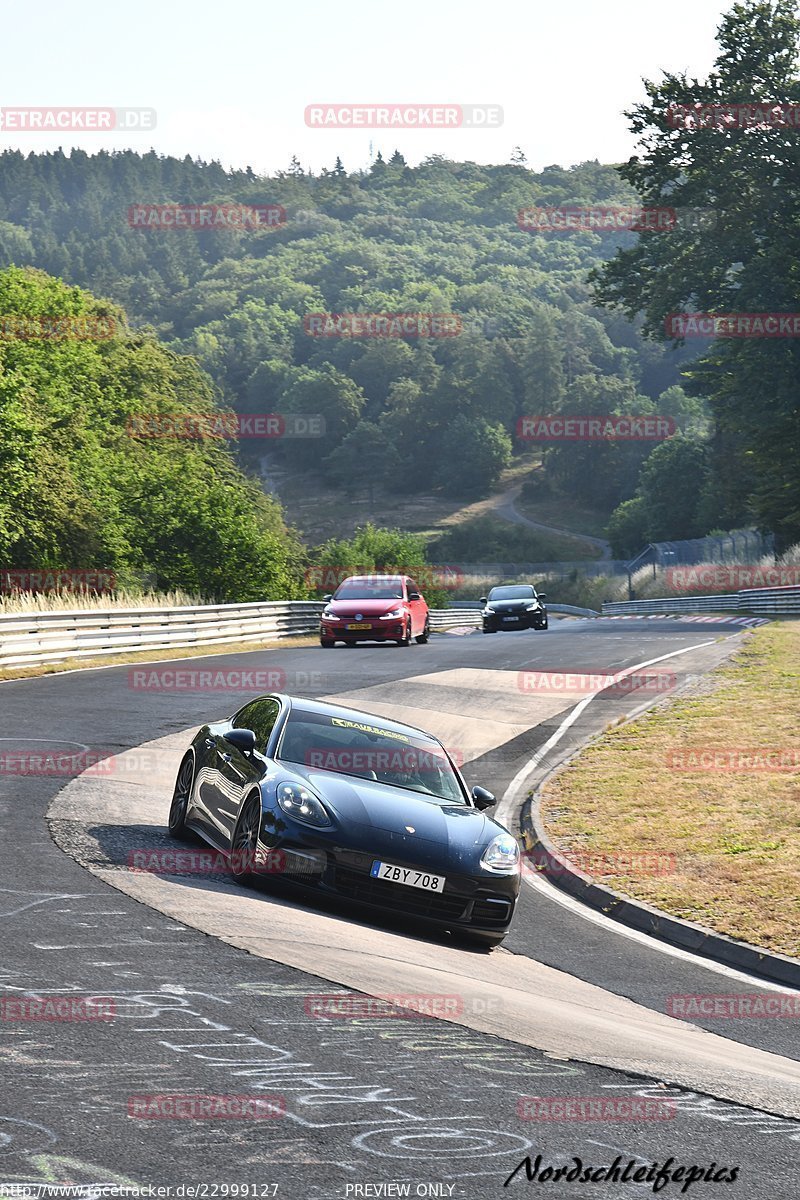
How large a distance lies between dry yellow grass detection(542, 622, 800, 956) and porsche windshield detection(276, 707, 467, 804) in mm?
2199

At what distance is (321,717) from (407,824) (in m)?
1.57

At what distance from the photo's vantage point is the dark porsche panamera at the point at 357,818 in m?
8.91

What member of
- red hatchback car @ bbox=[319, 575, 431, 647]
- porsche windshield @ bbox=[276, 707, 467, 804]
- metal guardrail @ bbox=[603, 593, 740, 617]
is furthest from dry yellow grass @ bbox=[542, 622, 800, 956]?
metal guardrail @ bbox=[603, 593, 740, 617]

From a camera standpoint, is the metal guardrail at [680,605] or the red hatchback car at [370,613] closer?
the red hatchback car at [370,613]

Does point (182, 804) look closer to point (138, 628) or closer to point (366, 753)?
point (366, 753)

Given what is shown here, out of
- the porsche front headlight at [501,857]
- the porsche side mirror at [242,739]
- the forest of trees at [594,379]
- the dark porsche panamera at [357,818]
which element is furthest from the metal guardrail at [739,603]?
the porsche side mirror at [242,739]

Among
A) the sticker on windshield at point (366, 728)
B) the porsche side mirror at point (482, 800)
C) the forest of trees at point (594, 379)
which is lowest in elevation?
the porsche side mirror at point (482, 800)

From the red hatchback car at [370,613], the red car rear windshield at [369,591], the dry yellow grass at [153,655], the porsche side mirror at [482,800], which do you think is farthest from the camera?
the red car rear windshield at [369,591]

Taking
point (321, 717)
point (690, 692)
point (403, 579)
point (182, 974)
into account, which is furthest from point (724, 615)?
point (182, 974)

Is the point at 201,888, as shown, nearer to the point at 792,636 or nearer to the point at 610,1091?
the point at 610,1091

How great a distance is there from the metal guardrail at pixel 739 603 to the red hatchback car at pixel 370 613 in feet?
53.7

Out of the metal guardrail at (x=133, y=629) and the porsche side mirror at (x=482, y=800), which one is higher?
the porsche side mirror at (x=482, y=800)

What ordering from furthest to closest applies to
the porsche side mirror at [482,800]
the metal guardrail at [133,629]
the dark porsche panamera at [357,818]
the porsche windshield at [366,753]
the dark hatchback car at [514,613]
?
the dark hatchback car at [514,613], the metal guardrail at [133,629], the porsche side mirror at [482,800], the porsche windshield at [366,753], the dark porsche panamera at [357,818]

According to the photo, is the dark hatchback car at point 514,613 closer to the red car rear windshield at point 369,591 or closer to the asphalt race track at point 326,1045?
the red car rear windshield at point 369,591
